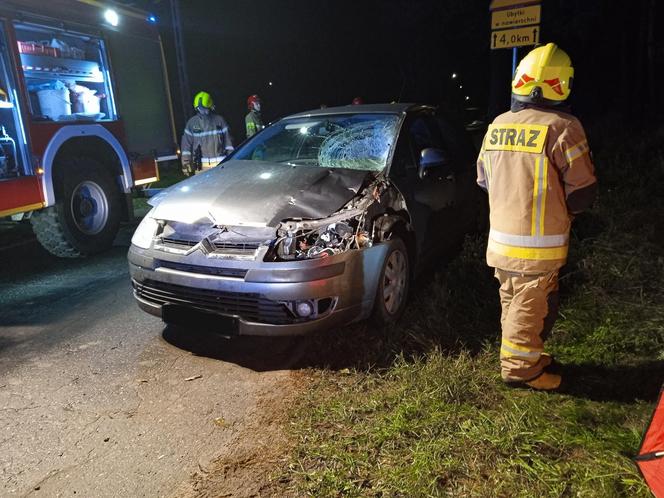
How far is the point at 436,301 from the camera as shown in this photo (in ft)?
12.7

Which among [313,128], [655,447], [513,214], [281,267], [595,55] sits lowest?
[655,447]

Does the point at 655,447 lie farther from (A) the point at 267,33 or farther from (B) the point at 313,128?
(A) the point at 267,33

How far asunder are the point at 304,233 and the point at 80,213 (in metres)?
4.07

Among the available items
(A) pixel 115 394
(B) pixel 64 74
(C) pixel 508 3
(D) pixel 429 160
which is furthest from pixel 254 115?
(A) pixel 115 394

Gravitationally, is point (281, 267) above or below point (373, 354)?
above

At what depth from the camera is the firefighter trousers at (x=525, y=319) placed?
277 cm

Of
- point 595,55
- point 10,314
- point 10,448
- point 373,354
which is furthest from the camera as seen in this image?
point 595,55

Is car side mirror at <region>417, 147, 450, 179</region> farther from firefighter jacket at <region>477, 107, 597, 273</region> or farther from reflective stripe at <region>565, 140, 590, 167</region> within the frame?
reflective stripe at <region>565, 140, 590, 167</region>

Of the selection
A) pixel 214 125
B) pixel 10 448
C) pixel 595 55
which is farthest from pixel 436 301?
pixel 595 55

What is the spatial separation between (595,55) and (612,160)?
19.4 m

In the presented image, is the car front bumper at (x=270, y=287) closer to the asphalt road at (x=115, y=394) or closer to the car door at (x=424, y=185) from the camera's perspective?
the asphalt road at (x=115, y=394)

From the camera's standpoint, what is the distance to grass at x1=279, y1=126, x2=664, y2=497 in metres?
2.25

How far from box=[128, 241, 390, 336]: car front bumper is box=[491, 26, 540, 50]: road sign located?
4002 millimetres

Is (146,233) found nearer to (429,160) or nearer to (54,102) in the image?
(429,160)
